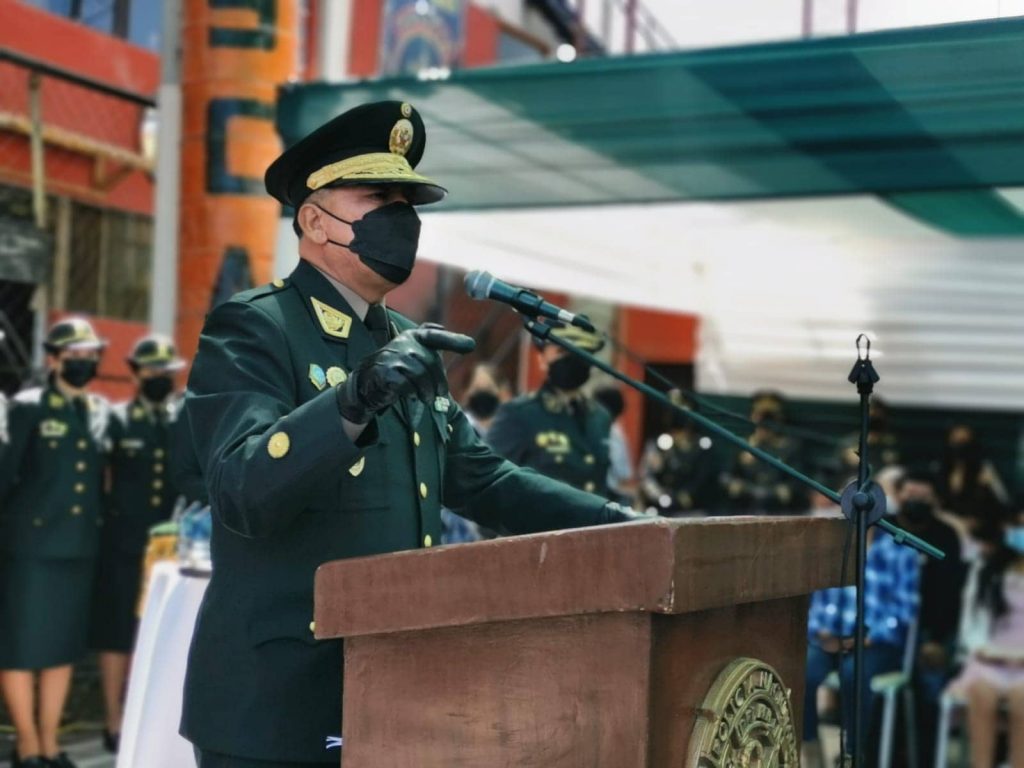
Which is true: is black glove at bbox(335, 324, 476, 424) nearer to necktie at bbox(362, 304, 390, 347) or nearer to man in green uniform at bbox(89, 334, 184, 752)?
necktie at bbox(362, 304, 390, 347)

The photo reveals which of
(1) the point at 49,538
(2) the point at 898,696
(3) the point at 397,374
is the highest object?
(3) the point at 397,374

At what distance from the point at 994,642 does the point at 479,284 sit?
4708 mm

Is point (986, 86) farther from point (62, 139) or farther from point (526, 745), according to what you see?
point (62, 139)

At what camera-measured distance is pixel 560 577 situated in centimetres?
161

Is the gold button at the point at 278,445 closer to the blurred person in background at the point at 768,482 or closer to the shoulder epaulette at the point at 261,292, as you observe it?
the shoulder epaulette at the point at 261,292

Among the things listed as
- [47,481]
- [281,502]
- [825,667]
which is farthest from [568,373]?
[281,502]

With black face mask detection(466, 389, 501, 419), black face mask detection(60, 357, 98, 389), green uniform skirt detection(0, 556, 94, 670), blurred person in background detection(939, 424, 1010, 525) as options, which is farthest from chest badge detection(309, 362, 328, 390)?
black face mask detection(466, 389, 501, 419)

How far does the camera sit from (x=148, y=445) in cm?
690

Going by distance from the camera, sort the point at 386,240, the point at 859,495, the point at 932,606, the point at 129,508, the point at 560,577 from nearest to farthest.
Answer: the point at 560,577, the point at 859,495, the point at 386,240, the point at 932,606, the point at 129,508

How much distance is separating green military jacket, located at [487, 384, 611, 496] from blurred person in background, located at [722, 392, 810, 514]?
2.05 m

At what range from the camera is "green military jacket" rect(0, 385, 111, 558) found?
238 inches

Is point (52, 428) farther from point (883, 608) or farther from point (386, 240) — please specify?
point (386, 240)

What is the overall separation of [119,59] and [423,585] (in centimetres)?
924

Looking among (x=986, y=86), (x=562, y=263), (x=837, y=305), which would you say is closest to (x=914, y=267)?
(x=837, y=305)
